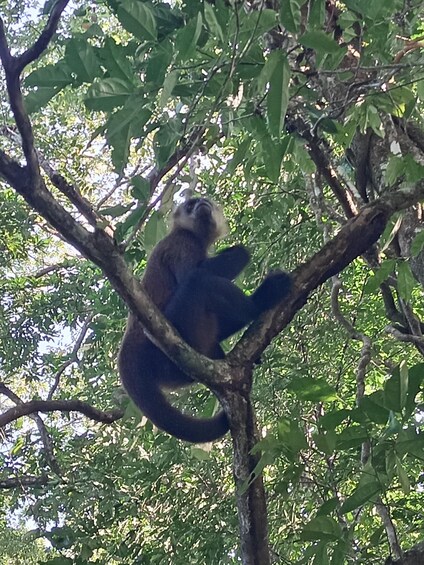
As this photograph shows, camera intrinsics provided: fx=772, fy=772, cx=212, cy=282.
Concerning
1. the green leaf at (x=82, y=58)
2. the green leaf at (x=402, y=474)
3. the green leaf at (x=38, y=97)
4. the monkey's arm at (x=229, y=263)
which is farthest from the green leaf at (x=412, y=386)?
the monkey's arm at (x=229, y=263)

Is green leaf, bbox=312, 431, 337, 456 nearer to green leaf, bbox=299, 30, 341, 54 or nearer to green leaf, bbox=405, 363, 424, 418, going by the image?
green leaf, bbox=405, 363, 424, 418

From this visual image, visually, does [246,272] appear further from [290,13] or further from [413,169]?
[290,13]

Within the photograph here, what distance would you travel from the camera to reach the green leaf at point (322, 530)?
222 centimetres

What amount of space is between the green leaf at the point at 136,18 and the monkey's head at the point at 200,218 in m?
3.33

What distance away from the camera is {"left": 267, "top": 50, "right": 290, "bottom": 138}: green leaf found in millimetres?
2154

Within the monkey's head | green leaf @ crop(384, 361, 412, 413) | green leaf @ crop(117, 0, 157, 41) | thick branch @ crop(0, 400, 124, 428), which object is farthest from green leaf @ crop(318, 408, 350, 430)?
the monkey's head

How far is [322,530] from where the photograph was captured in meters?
2.24

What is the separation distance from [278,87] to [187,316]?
246 cm

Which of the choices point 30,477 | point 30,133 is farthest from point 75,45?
point 30,477

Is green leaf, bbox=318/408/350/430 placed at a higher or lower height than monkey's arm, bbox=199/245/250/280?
lower

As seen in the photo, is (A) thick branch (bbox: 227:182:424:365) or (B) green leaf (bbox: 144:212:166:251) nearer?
(B) green leaf (bbox: 144:212:166:251)

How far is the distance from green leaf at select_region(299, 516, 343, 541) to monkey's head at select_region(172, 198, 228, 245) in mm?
3427

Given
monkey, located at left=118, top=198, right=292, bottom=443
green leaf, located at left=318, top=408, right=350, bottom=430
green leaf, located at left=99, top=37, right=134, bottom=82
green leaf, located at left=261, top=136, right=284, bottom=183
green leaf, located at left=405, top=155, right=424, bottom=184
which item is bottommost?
green leaf, located at left=318, top=408, right=350, bottom=430

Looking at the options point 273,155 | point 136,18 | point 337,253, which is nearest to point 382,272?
point 337,253
